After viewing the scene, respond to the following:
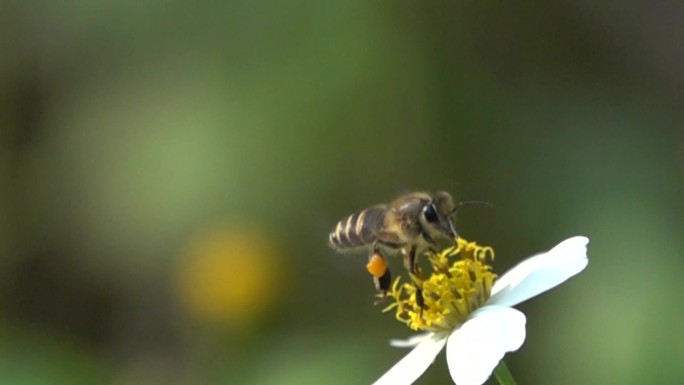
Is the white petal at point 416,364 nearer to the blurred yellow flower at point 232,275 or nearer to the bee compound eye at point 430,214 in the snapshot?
the bee compound eye at point 430,214

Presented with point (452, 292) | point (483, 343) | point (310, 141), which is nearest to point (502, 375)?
point (483, 343)

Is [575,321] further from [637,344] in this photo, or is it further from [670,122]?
[670,122]

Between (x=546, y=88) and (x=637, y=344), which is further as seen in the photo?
(x=546, y=88)

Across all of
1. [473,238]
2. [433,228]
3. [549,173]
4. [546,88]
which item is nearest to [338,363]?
[473,238]

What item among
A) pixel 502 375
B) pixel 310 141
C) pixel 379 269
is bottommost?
pixel 502 375

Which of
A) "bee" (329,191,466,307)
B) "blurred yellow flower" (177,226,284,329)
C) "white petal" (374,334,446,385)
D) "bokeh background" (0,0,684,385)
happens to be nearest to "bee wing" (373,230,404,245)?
"bee" (329,191,466,307)

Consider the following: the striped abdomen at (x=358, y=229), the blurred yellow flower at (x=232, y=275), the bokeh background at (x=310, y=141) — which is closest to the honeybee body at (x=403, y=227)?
the striped abdomen at (x=358, y=229)

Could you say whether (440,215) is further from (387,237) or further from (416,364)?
(416,364)
